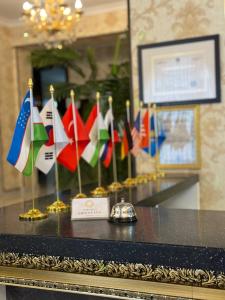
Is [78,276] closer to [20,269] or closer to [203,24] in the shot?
[20,269]

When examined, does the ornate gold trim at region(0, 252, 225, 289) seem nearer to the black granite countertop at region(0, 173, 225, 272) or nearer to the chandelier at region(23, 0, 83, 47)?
the black granite countertop at region(0, 173, 225, 272)

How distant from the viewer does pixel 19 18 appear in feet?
20.8

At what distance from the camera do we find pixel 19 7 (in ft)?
18.9

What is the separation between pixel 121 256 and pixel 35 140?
72cm

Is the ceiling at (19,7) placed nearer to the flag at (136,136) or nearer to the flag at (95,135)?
the flag at (136,136)

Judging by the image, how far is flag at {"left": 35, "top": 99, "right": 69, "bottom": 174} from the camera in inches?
78.4

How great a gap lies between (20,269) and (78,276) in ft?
0.79

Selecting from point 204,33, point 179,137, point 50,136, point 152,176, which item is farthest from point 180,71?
point 50,136

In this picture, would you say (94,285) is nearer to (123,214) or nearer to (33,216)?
(123,214)

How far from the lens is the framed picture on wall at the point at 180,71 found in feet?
10.9

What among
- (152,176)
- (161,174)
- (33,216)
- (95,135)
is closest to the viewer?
(33,216)

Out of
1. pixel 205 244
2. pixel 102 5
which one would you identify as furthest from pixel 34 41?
pixel 205 244

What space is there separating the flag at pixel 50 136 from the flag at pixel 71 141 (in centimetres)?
18

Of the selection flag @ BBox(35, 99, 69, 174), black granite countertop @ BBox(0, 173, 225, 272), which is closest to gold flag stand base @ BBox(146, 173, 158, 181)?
flag @ BBox(35, 99, 69, 174)
